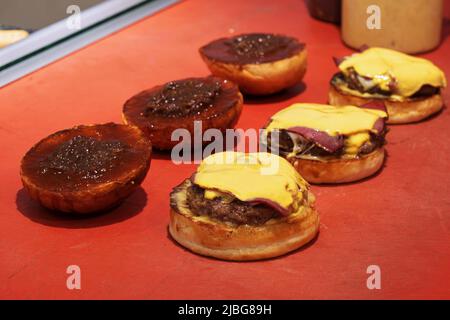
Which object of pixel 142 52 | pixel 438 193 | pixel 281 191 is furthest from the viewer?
pixel 142 52

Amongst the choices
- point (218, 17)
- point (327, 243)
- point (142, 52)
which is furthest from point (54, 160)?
point (218, 17)

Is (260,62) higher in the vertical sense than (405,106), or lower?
higher

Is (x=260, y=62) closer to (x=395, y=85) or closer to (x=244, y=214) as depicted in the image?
(x=395, y=85)

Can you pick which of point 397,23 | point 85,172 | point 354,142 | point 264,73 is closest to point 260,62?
point 264,73

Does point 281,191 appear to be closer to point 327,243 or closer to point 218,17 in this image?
point 327,243

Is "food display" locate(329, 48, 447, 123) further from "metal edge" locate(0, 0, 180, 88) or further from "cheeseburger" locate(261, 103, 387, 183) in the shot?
"metal edge" locate(0, 0, 180, 88)

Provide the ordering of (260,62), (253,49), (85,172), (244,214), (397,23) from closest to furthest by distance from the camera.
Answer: (244,214), (85,172), (260,62), (253,49), (397,23)

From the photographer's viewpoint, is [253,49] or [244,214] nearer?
[244,214]

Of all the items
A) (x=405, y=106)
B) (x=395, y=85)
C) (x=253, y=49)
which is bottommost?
(x=405, y=106)
